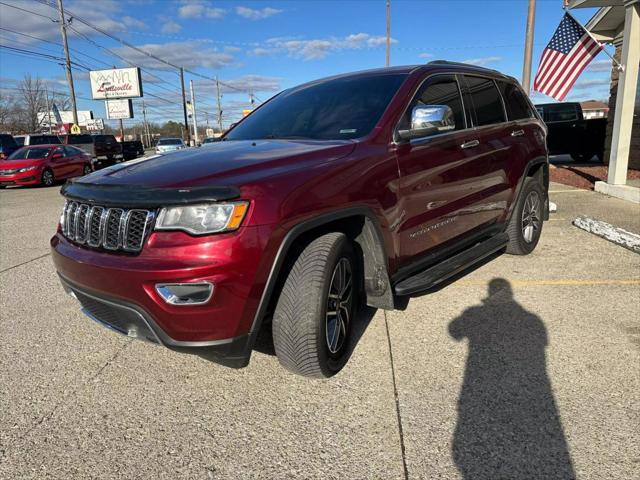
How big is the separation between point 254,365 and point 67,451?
3.76ft

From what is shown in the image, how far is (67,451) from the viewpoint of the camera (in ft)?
7.82

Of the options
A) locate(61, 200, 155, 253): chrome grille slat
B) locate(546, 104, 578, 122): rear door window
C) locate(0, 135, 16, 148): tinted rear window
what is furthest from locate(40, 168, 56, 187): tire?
locate(546, 104, 578, 122): rear door window

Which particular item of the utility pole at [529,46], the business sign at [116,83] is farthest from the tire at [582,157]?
the business sign at [116,83]

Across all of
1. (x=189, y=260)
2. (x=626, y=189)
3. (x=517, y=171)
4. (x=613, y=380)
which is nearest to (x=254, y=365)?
(x=189, y=260)

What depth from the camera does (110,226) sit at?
8.30ft

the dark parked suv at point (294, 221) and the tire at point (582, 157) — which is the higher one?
the dark parked suv at point (294, 221)

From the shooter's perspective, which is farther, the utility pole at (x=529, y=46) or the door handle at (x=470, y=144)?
the utility pole at (x=529, y=46)

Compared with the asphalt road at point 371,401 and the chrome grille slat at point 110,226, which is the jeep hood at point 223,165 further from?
the asphalt road at point 371,401

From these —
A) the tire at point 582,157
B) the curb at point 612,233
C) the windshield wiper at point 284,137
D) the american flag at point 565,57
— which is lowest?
the curb at point 612,233

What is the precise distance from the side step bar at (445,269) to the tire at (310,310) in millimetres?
650

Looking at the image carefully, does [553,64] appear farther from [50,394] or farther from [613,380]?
[50,394]

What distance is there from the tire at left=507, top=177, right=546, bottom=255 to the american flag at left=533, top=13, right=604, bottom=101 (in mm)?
5165

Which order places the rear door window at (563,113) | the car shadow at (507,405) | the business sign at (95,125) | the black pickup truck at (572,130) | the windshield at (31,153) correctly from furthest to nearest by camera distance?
the business sign at (95,125)
the windshield at (31,153)
the rear door window at (563,113)
the black pickup truck at (572,130)
the car shadow at (507,405)

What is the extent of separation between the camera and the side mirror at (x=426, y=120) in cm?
316
